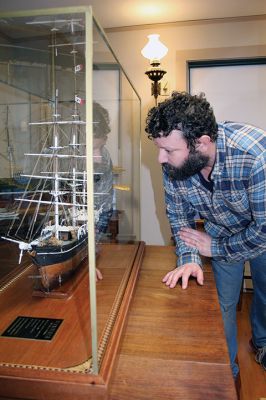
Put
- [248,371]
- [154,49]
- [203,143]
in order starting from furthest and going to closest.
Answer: [154,49], [248,371], [203,143]

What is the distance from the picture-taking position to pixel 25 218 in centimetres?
119

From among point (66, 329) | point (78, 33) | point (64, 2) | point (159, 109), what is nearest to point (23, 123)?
point (159, 109)

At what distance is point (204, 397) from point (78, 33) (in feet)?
2.66

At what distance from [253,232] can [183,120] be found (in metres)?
0.49

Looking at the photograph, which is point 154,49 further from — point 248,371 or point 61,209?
point 248,371

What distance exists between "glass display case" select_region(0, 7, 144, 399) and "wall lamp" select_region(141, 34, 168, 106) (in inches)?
52.4

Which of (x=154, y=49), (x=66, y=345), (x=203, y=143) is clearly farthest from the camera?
(x=154, y=49)

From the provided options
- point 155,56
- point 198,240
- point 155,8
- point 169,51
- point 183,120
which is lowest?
point 198,240

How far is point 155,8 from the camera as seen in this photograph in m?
2.51

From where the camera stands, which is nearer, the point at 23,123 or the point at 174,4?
the point at 23,123

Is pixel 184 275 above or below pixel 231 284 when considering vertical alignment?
above

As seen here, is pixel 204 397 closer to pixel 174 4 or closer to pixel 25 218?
pixel 25 218

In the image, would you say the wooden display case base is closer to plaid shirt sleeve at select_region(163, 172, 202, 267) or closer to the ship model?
the ship model

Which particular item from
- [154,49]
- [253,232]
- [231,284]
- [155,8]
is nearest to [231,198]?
[253,232]
